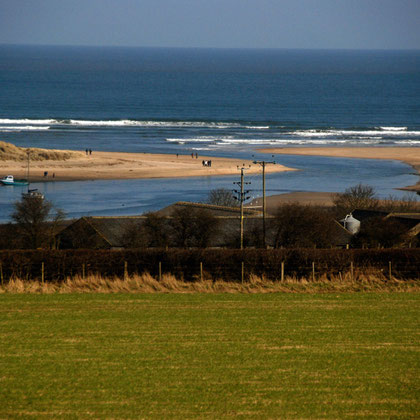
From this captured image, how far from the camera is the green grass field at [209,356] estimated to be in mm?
→ 13734

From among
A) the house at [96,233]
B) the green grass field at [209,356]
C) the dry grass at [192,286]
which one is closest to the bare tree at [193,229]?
the house at [96,233]

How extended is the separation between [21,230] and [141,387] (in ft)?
77.2

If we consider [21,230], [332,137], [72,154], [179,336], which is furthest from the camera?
[332,137]

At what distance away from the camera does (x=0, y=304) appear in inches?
874

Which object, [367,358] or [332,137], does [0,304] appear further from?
[332,137]

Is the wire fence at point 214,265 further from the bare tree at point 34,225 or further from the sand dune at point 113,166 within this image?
the sand dune at point 113,166

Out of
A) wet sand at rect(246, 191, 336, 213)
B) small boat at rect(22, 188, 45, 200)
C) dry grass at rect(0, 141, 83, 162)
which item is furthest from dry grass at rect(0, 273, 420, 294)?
dry grass at rect(0, 141, 83, 162)

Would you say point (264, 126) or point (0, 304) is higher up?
point (264, 126)

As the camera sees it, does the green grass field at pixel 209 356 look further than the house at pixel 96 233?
No

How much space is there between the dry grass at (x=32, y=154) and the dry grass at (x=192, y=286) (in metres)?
52.8

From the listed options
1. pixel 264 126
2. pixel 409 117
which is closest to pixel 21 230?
pixel 264 126

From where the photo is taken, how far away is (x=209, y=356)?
16625mm

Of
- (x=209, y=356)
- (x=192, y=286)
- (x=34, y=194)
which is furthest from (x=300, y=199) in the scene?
(x=209, y=356)

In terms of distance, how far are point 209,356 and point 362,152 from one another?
7357cm
